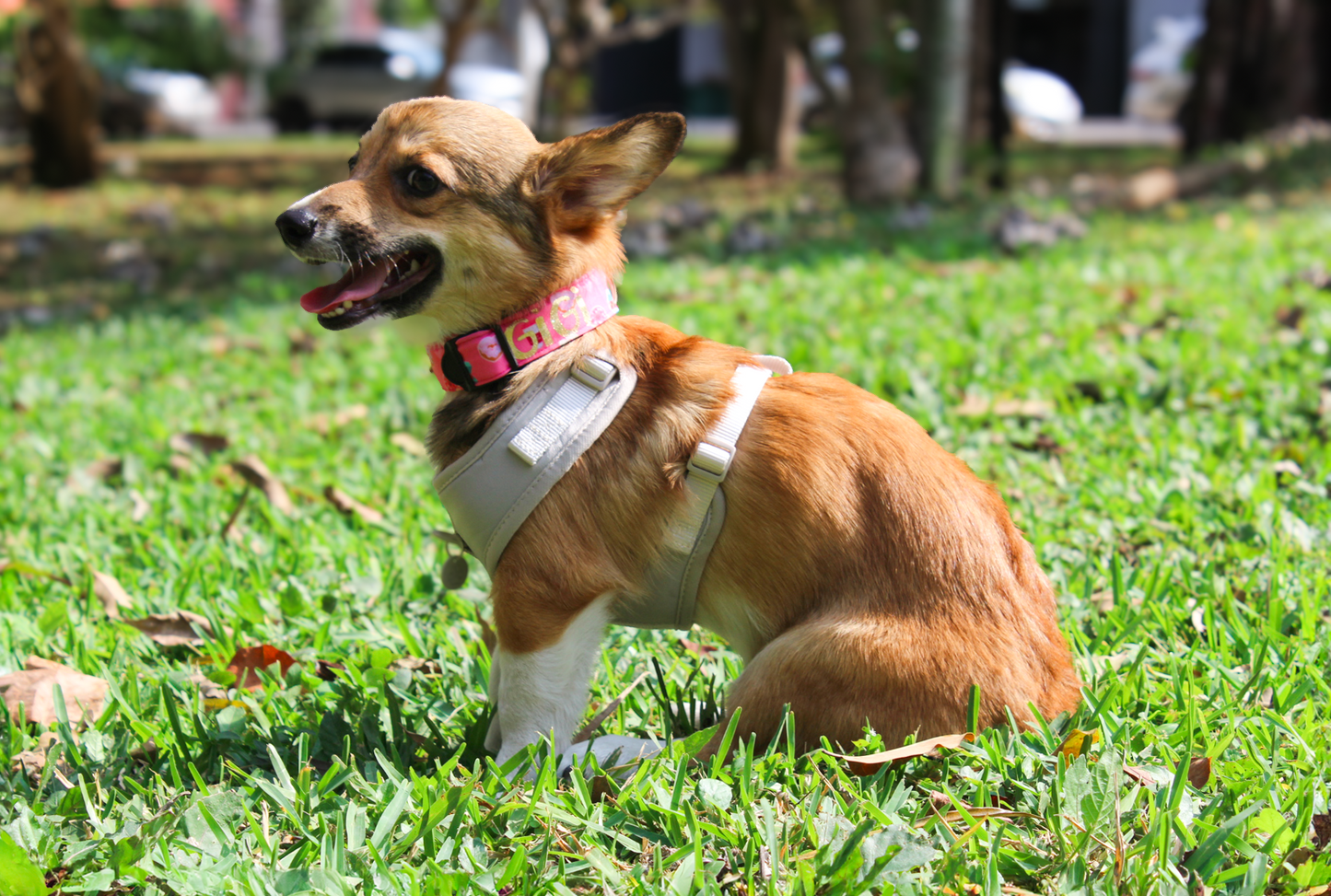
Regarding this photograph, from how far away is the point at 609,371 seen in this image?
244 centimetres

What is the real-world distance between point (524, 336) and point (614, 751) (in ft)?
2.95

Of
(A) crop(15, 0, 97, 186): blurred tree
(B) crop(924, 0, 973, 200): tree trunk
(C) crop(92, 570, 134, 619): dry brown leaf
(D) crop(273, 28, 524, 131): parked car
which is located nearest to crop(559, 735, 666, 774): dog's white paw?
(C) crop(92, 570, 134, 619): dry brown leaf

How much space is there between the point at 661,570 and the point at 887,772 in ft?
1.97

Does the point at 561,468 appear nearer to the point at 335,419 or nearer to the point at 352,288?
the point at 352,288

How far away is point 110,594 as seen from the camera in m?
3.32

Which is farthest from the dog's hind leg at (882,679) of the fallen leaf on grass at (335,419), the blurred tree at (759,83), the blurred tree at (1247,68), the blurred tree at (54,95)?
the blurred tree at (54,95)

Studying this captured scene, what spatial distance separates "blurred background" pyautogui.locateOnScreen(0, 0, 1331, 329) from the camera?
10641mm

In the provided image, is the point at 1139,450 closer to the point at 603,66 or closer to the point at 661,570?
the point at 661,570

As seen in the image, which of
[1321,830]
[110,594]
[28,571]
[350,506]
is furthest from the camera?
[350,506]

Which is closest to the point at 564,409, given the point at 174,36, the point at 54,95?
the point at 54,95

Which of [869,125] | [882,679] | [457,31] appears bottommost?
[882,679]

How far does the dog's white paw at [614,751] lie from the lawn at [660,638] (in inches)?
2.3

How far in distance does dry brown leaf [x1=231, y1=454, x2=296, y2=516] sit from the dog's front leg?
6.15 ft

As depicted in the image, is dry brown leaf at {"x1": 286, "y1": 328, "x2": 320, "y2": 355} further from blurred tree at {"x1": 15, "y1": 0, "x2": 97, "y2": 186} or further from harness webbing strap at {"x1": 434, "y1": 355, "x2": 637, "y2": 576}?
blurred tree at {"x1": 15, "y1": 0, "x2": 97, "y2": 186}
